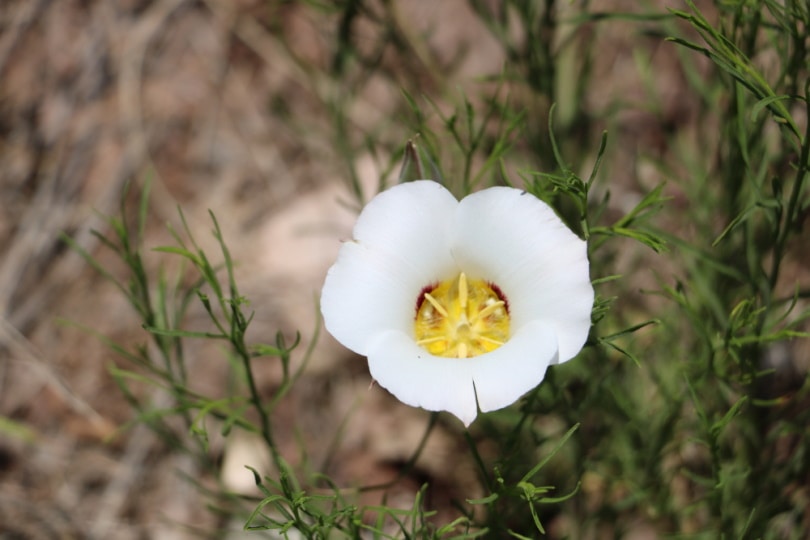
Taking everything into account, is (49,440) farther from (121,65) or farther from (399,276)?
(399,276)

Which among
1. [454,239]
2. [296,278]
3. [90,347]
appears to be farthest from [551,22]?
[90,347]

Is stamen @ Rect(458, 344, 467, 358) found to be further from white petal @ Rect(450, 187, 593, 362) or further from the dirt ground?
the dirt ground

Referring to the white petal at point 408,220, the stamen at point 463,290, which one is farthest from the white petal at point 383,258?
the stamen at point 463,290

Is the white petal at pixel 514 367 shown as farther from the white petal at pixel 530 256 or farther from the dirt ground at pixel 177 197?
the dirt ground at pixel 177 197

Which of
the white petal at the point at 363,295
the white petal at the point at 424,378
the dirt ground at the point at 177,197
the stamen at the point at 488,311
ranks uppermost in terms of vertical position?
the dirt ground at the point at 177,197

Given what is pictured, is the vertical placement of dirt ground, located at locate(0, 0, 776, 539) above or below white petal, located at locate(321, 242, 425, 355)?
above

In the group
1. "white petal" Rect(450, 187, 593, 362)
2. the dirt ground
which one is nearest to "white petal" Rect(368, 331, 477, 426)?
"white petal" Rect(450, 187, 593, 362)
